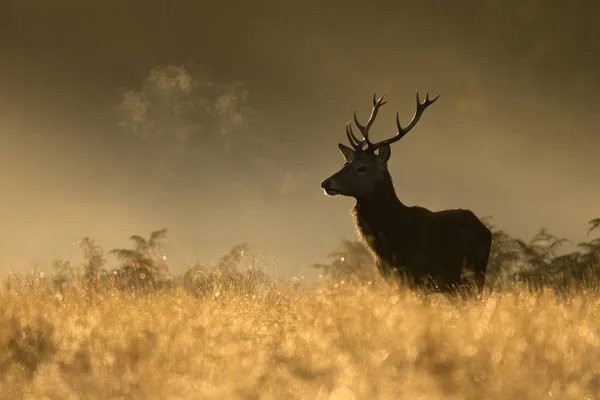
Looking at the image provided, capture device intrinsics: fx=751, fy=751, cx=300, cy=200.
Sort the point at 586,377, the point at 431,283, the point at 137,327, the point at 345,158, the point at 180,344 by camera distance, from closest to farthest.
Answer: the point at 586,377
the point at 180,344
the point at 137,327
the point at 431,283
the point at 345,158

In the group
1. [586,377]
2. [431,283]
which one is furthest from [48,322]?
[431,283]

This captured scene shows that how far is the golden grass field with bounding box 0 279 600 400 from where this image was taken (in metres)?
4.07

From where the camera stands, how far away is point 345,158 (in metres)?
10.2

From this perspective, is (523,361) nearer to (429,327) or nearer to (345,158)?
(429,327)

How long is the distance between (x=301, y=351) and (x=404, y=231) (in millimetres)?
4647

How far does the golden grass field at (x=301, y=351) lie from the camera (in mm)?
4074

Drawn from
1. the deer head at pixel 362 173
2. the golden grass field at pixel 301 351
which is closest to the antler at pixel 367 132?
the deer head at pixel 362 173

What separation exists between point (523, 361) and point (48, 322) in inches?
141

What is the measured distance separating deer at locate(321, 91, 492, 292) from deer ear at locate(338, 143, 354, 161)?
1 centimetres

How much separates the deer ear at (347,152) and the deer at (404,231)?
0.04ft

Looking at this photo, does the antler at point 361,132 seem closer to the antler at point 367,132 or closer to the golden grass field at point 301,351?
the antler at point 367,132

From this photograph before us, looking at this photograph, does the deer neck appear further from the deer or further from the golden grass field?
the golden grass field

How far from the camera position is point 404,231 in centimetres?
937

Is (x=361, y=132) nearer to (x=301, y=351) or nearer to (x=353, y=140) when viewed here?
(x=353, y=140)
